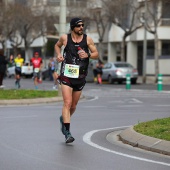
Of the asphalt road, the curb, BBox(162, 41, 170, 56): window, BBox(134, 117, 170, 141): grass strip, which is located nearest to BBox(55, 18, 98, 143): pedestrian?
the asphalt road

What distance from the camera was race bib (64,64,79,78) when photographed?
10.8 meters

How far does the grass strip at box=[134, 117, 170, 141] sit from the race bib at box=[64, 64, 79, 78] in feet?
5.36

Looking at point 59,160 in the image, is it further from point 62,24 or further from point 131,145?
point 62,24

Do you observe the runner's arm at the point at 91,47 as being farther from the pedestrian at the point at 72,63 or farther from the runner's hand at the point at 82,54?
the runner's hand at the point at 82,54

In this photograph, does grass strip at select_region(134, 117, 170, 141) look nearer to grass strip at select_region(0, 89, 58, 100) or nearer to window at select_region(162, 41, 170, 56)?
grass strip at select_region(0, 89, 58, 100)

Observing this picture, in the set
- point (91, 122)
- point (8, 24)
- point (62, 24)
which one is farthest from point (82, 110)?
point (8, 24)

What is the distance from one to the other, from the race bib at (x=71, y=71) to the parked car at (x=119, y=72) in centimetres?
3186

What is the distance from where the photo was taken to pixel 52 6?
6231 centimetres

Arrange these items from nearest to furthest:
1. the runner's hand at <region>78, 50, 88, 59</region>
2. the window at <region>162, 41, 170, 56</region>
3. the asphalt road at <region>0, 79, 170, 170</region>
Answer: the asphalt road at <region>0, 79, 170, 170</region>
the runner's hand at <region>78, 50, 88, 59</region>
the window at <region>162, 41, 170, 56</region>

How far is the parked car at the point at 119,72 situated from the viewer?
42.6 meters

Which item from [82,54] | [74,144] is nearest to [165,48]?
[82,54]

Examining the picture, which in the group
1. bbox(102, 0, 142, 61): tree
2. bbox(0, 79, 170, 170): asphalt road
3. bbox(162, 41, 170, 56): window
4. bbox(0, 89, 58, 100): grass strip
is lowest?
bbox(0, 89, 58, 100): grass strip

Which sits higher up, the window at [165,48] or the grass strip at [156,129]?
the window at [165,48]

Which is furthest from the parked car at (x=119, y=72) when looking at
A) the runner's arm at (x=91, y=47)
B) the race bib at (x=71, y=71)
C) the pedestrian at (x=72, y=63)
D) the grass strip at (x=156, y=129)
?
the race bib at (x=71, y=71)
